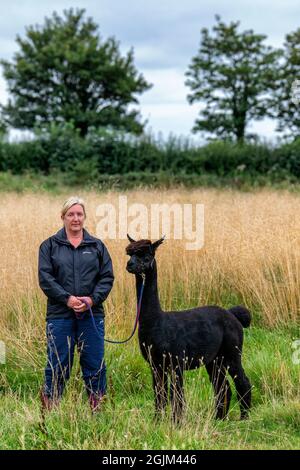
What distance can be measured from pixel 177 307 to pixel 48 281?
285 centimetres

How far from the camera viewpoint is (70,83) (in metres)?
35.3

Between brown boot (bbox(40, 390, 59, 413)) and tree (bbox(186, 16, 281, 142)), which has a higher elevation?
tree (bbox(186, 16, 281, 142))

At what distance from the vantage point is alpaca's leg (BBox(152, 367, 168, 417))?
480cm

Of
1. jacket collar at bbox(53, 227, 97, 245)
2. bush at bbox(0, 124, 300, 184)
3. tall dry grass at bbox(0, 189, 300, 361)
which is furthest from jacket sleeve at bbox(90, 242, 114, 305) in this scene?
bush at bbox(0, 124, 300, 184)

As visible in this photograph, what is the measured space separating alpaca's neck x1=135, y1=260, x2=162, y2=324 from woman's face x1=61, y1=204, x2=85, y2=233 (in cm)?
59

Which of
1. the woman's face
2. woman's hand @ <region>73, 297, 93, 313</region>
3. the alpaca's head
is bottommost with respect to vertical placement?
woman's hand @ <region>73, 297, 93, 313</region>

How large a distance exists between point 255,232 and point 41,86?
28.7 metres

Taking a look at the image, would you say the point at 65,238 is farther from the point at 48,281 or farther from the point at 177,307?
the point at 177,307

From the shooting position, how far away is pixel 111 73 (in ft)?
115

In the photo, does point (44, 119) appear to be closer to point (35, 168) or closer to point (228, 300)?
point (35, 168)

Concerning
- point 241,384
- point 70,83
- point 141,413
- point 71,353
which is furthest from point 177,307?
point 70,83

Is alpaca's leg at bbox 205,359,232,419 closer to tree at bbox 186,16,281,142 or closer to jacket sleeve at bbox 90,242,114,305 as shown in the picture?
jacket sleeve at bbox 90,242,114,305

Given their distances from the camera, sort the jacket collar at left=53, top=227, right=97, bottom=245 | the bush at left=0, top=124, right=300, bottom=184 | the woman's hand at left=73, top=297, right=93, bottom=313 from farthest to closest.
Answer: the bush at left=0, top=124, right=300, bottom=184 → the jacket collar at left=53, top=227, right=97, bottom=245 → the woman's hand at left=73, top=297, right=93, bottom=313

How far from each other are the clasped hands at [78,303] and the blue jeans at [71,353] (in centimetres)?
19
